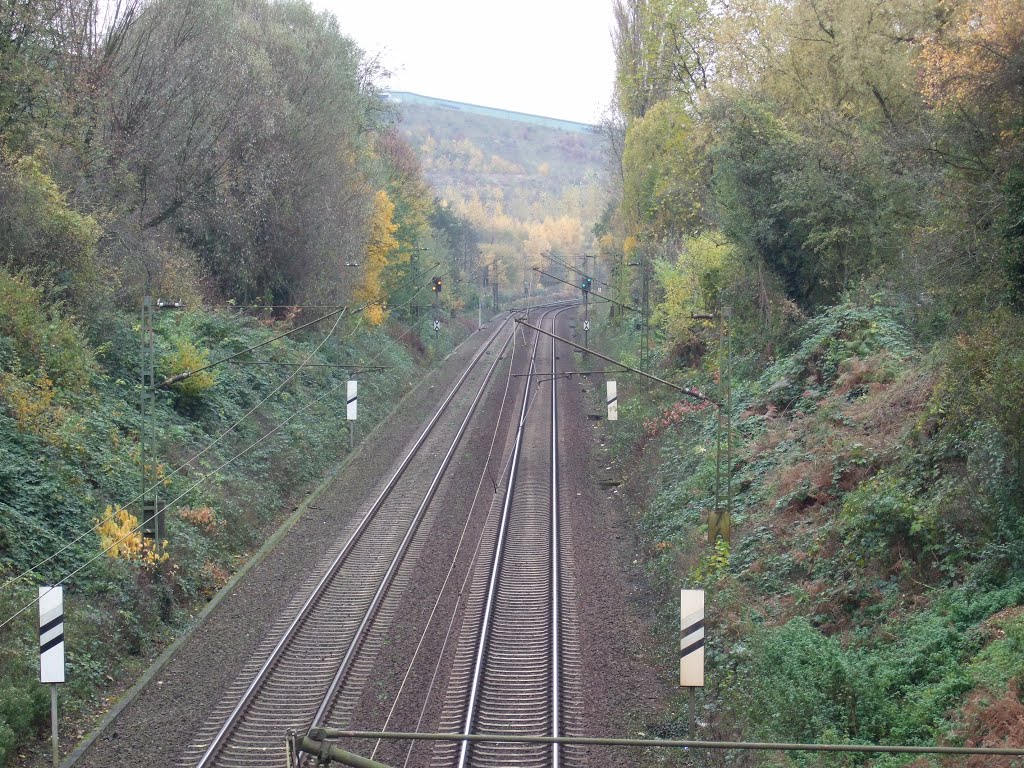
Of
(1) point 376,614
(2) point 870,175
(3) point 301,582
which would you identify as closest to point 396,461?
(3) point 301,582

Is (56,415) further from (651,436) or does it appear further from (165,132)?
(651,436)

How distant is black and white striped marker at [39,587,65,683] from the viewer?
12.6 m

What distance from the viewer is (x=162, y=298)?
1222 inches

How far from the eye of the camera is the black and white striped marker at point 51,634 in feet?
41.3

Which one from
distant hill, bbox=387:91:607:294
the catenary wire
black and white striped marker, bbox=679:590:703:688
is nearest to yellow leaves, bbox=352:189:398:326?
the catenary wire

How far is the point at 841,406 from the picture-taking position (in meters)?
21.1

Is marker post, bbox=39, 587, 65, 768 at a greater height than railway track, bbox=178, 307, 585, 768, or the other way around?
marker post, bbox=39, 587, 65, 768

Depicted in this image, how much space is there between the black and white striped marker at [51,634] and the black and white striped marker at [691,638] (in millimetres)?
8132

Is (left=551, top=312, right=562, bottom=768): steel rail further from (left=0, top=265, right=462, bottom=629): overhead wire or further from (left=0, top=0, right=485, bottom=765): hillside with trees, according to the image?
(left=0, top=265, right=462, bottom=629): overhead wire

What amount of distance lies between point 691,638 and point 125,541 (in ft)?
36.1

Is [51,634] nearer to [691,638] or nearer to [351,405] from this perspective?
[691,638]

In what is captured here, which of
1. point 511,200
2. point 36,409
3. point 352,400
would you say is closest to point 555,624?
point 36,409

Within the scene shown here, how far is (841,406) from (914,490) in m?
6.17

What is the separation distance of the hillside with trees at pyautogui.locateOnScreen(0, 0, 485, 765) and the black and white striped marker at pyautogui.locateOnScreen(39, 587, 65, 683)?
0.44 metres
